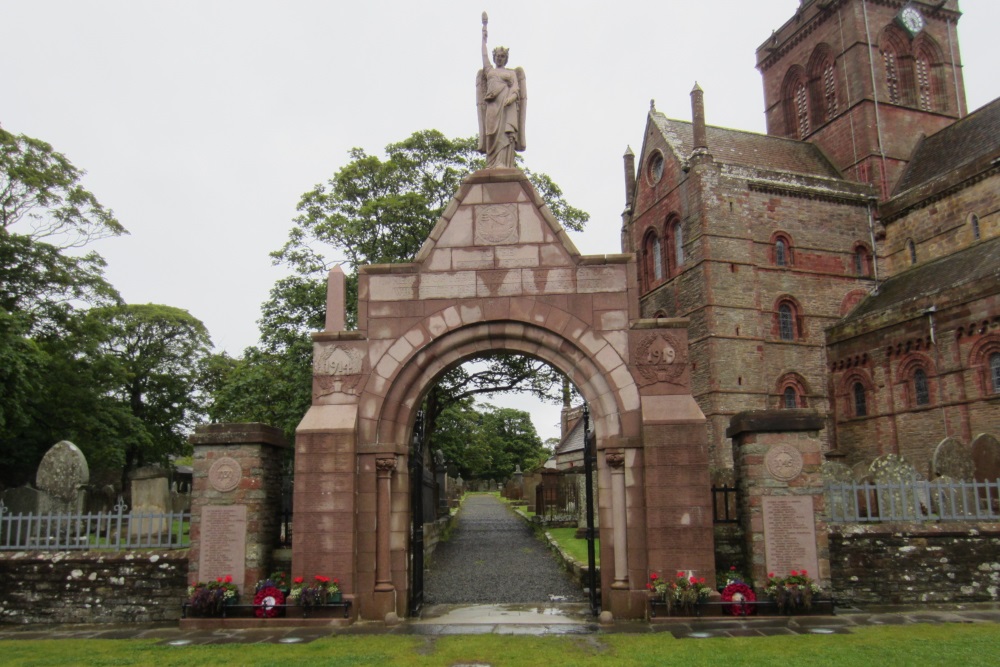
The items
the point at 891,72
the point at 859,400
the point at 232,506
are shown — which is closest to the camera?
the point at 232,506

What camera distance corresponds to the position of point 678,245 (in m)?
35.8

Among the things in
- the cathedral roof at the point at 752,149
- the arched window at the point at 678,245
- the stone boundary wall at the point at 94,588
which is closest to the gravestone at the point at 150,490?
the stone boundary wall at the point at 94,588

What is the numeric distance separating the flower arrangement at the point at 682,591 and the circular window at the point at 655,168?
95.9ft

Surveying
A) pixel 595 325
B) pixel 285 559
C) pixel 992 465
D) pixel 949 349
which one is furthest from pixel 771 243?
pixel 285 559

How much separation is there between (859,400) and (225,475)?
27.7m

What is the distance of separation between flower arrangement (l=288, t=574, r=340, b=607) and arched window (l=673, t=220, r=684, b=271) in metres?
27.4

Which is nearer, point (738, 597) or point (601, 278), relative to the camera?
point (738, 597)

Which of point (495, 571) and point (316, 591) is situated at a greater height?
point (316, 591)

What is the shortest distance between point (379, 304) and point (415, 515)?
10.5 ft

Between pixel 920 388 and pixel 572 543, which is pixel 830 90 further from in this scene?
pixel 572 543

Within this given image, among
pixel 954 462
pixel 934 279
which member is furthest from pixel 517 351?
pixel 934 279

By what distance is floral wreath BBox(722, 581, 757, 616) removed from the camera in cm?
1018

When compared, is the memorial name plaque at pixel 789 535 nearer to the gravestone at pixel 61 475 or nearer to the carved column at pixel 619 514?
the carved column at pixel 619 514

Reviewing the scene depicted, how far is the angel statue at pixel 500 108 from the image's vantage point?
1220cm
